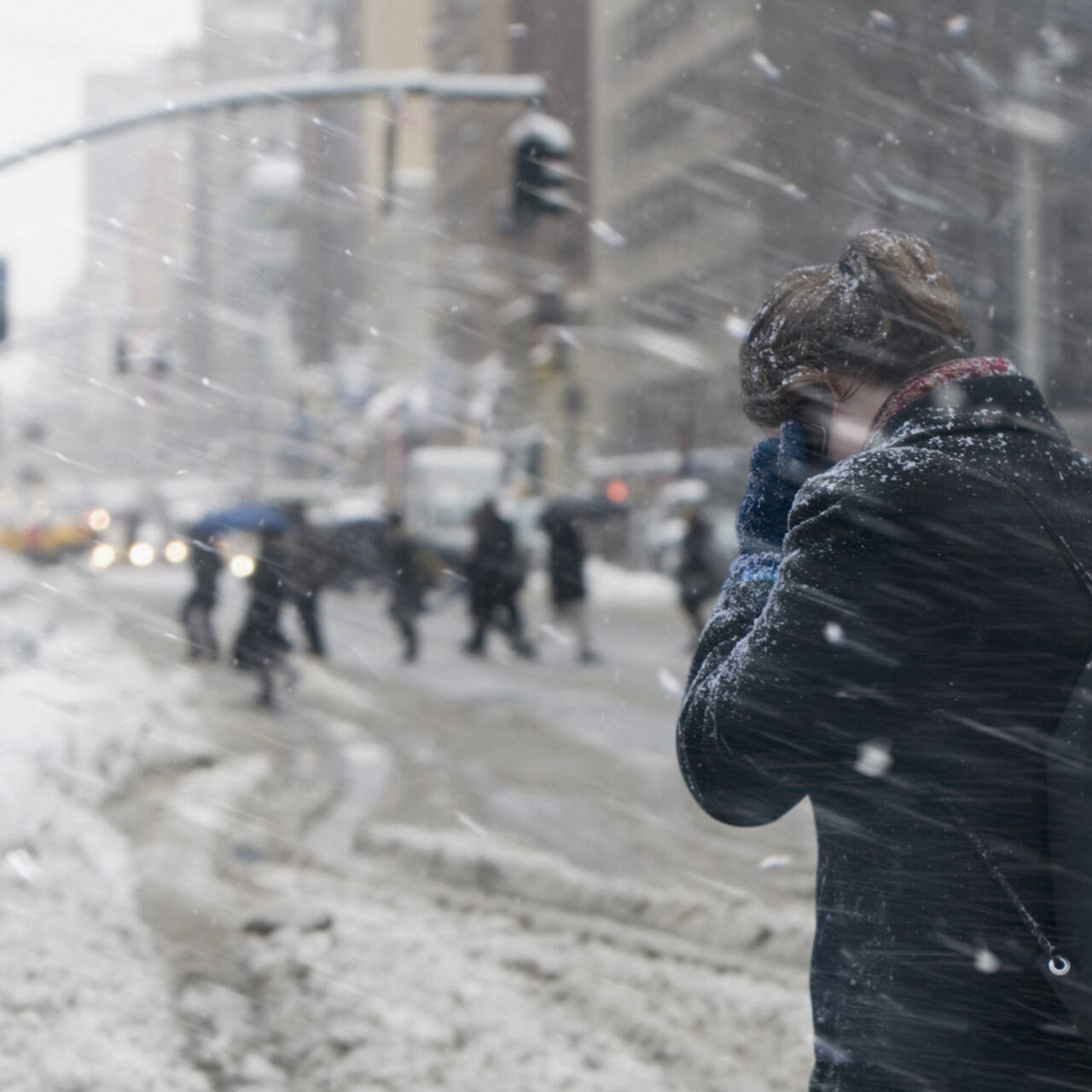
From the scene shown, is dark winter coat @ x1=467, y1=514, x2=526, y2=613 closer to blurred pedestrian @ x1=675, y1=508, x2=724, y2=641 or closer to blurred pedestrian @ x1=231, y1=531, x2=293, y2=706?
blurred pedestrian @ x1=675, y1=508, x2=724, y2=641

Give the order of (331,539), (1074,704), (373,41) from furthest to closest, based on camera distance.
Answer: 1. (373,41)
2. (331,539)
3. (1074,704)

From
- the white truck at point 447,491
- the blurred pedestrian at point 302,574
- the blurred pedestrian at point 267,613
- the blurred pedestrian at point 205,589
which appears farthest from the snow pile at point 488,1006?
the white truck at point 447,491

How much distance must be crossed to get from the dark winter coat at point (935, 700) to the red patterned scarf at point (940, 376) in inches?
0.6

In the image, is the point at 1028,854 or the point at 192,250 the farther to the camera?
the point at 192,250

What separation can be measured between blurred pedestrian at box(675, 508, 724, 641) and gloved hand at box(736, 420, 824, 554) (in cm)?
1564

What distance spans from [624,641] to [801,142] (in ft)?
66.1

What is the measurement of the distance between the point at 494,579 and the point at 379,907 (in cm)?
1116

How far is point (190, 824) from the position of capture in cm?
749

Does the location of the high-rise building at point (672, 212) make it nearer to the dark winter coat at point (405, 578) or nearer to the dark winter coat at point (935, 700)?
the dark winter coat at point (405, 578)

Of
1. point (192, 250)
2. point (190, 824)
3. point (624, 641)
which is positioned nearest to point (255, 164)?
point (192, 250)

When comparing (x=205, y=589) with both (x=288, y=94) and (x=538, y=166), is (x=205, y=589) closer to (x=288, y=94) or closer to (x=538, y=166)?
(x=288, y=94)

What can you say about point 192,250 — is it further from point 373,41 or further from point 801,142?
point 801,142

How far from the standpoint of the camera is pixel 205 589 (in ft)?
52.1

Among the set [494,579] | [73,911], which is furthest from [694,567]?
[73,911]
